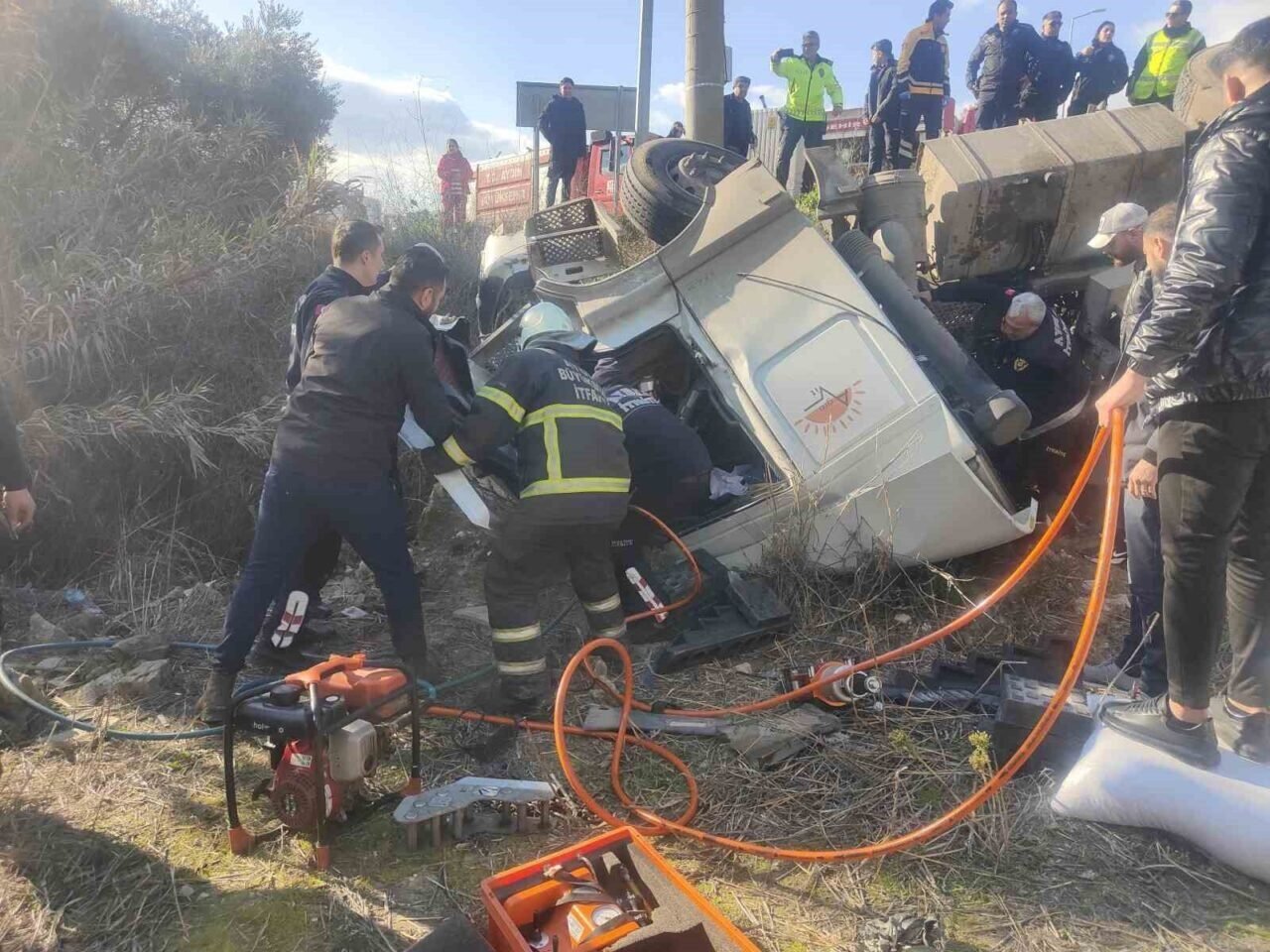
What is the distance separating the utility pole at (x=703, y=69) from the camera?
19.6ft

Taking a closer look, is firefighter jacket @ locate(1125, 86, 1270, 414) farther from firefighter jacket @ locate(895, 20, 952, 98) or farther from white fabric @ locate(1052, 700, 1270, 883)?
firefighter jacket @ locate(895, 20, 952, 98)

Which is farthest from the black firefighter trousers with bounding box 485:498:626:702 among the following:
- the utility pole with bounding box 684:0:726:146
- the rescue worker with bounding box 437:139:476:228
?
the rescue worker with bounding box 437:139:476:228

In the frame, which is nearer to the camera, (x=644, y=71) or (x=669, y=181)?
(x=669, y=181)

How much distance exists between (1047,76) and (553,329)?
6.90 m

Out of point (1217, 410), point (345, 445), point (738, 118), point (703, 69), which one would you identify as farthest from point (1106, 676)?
point (738, 118)

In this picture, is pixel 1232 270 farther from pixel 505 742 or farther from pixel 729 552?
pixel 505 742

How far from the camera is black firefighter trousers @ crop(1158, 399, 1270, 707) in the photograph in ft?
7.14

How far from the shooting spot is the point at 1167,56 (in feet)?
26.8

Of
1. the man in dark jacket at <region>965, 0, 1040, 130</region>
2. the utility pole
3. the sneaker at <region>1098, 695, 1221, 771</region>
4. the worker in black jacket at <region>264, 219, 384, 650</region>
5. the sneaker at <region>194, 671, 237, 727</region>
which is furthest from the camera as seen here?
the man in dark jacket at <region>965, 0, 1040, 130</region>

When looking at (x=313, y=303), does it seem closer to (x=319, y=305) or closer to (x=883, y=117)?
(x=319, y=305)

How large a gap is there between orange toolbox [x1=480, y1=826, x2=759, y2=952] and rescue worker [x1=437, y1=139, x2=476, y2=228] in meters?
8.96

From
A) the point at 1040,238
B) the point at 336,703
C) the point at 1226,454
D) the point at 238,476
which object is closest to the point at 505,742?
the point at 336,703

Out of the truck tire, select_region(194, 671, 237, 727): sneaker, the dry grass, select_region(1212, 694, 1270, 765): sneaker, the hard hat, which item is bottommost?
the dry grass

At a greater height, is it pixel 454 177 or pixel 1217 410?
pixel 454 177
